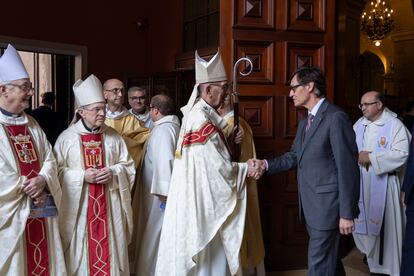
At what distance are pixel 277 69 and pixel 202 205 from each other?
1.72 metres

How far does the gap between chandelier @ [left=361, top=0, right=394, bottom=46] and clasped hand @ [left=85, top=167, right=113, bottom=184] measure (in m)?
11.4

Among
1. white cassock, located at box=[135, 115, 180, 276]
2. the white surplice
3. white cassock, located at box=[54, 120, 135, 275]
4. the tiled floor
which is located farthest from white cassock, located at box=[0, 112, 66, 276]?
the tiled floor

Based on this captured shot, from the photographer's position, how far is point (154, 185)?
3787 mm

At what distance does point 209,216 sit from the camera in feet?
10.4

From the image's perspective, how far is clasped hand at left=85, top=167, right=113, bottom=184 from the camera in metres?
3.32

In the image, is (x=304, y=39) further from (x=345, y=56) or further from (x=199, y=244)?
(x=199, y=244)

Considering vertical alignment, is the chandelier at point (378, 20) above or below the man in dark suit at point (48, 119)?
above

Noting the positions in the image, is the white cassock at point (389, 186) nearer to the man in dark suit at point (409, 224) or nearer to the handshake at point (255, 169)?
the man in dark suit at point (409, 224)

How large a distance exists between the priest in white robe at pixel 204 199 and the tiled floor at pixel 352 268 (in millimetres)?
1312

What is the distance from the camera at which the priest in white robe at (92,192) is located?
11.0ft

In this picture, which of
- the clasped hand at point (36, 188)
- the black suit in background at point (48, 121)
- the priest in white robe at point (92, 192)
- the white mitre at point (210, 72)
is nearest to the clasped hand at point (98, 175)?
the priest in white robe at point (92, 192)

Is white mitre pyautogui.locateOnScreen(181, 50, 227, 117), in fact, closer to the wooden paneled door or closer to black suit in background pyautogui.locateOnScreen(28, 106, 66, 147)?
the wooden paneled door

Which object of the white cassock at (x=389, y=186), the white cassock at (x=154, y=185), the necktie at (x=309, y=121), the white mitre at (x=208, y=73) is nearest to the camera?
the necktie at (x=309, y=121)

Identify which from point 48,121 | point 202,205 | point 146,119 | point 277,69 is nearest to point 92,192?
point 202,205
